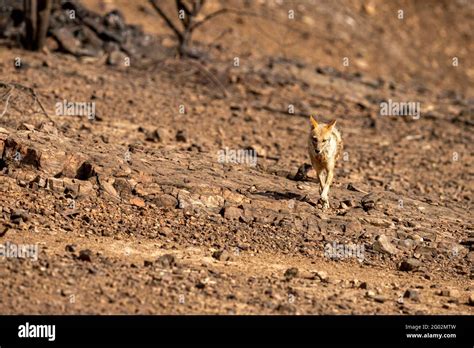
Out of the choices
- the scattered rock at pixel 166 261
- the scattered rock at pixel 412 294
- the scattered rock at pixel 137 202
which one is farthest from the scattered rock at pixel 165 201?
the scattered rock at pixel 412 294

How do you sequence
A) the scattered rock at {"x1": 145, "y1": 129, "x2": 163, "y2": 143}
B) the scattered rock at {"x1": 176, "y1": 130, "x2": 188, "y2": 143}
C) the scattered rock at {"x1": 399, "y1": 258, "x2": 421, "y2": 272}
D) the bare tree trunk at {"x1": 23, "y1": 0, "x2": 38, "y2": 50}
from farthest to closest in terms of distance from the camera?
the bare tree trunk at {"x1": 23, "y1": 0, "x2": 38, "y2": 50} → the scattered rock at {"x1": 176, "y1": 130, "x2": 188, "y2": 143} → the scattered rock at {"x1": 145, "y1": 129, "x2": 163, "y2": 143} → the scattered rock at {"x1": 399, "y1": 258, "x2": 421, "y2": 272}

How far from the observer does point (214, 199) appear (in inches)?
436

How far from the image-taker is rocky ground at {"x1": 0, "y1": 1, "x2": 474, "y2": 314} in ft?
28.9

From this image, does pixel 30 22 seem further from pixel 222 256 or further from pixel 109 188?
pixel 222 256

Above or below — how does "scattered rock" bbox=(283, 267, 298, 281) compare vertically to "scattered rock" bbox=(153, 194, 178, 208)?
below

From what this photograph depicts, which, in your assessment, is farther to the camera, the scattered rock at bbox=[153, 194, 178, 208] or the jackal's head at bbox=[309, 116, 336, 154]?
the jackal's head at bbox=[309, 116, 336, 154]

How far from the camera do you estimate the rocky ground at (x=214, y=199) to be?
880 cm

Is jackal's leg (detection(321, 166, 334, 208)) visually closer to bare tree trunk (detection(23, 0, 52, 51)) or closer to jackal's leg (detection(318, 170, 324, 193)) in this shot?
jackal's leg (detection(318, 170, 324, 193))

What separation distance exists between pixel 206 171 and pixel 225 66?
25.6 feet

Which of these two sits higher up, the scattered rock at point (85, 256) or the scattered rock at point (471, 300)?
the scattered rock at point (85, 256)

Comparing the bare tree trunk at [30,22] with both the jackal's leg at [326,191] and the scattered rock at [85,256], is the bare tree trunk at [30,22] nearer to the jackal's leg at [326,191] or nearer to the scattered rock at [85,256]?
the jackal's leg at [326,191]

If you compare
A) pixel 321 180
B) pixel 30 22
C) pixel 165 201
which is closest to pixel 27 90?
pixel 165 201

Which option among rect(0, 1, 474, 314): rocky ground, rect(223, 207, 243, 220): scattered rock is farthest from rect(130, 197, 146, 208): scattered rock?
rect(223, 207, 243, 220): scattered rock

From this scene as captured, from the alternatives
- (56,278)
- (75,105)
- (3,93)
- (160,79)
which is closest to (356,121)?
(160,79)
